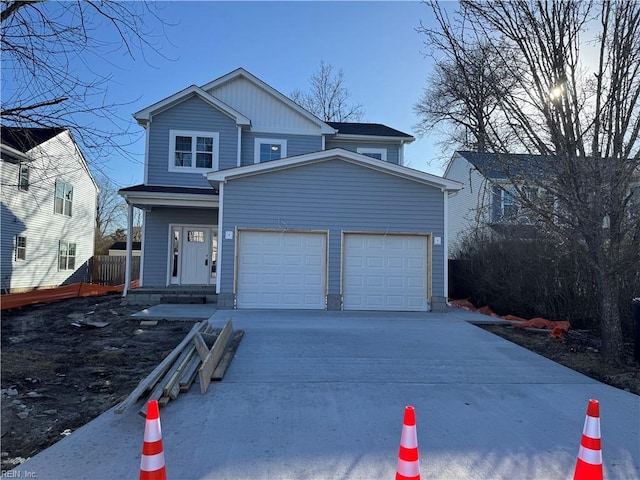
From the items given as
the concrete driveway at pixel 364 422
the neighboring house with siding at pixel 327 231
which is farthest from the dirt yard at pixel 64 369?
the neighboring house with siding at pixel 327 231

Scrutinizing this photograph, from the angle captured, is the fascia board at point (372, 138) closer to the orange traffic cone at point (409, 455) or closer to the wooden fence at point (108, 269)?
the wooden fence at point (108, 269)

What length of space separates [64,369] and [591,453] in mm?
6443

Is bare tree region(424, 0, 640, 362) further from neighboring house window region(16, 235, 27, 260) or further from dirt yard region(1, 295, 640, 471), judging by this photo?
neighboring house window region(16, 235, 27, 260)

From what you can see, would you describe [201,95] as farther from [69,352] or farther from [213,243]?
[69,352]

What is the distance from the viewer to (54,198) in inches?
829

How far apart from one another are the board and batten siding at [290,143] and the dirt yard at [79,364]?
7279mm

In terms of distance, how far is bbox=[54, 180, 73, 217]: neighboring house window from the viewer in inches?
836

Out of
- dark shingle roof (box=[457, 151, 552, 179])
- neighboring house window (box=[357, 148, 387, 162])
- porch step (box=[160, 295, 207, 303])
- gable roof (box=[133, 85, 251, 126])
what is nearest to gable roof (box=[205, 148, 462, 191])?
porch step (box=[160, 295, 207, 303])

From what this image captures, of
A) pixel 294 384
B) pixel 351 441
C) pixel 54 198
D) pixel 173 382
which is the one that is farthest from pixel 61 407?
pixel 54 198

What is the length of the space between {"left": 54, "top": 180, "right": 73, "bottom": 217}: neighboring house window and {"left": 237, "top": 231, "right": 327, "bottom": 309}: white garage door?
582 inches

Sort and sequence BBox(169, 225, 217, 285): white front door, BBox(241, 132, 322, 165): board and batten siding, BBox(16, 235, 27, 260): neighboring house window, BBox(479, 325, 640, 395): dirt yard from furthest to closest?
BBox(16, 235, 27, 260): neighboring house window, BBox(241, 132, 322, 165): board and batten siding, BBox(169, 225, 217, 285): white front door, BBox(479, 325, 640, 395): dirt yard

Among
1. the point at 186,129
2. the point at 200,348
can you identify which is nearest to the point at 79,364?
the point at 200,348

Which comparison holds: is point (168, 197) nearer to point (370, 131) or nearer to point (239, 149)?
point (239, 149)

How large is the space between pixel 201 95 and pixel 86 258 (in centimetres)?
1522
